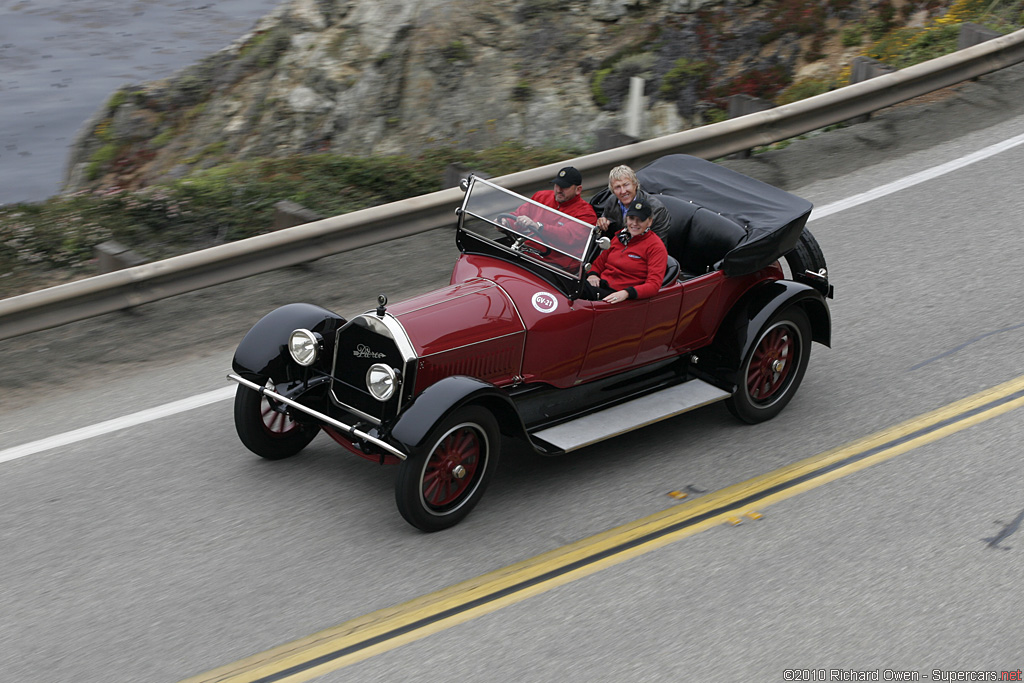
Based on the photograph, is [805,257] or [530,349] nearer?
[530,349]

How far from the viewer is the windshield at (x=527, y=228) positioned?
621 cm

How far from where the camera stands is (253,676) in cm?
461

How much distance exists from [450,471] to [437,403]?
1.42 ft

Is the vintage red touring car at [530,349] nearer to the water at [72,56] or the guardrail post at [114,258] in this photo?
the guardrail post at [114,258]

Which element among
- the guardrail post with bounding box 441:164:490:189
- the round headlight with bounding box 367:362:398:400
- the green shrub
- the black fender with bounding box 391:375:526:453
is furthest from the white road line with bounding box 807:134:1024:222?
the round headlight with bounding box 367:362:398:400

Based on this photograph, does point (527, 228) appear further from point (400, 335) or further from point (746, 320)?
point (746, 320)

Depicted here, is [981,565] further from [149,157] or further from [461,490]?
[149,157]

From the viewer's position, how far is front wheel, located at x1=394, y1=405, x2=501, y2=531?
5.39 m

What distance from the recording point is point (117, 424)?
6586mm

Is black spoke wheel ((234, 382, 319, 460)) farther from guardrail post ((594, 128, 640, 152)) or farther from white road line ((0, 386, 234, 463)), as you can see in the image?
guardrail post ((594, 128, 640, 152))

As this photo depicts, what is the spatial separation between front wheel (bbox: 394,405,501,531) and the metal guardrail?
2.87 metres

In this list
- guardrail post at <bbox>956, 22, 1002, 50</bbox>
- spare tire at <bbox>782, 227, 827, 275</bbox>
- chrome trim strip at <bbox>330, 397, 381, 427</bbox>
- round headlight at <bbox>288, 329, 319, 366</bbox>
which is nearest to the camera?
chrome trim strip at <bbox>330, 397, 381, 427</bbox>

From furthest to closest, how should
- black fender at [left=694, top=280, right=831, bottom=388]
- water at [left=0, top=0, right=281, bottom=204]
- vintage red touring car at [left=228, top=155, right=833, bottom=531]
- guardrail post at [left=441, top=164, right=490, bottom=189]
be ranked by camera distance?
water at [left=0, top=0, right=281, bottom=204] < guardrail post at [left=441, top=164, right=490, bottom=189] < black fender at [left=694, top=280, right=831, bottom=388] < vintage red touring car at [left=228, top=155, right=833, bottom=531]

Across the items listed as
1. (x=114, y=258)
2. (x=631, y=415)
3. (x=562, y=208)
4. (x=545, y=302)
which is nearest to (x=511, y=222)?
(x=562, y=208)
